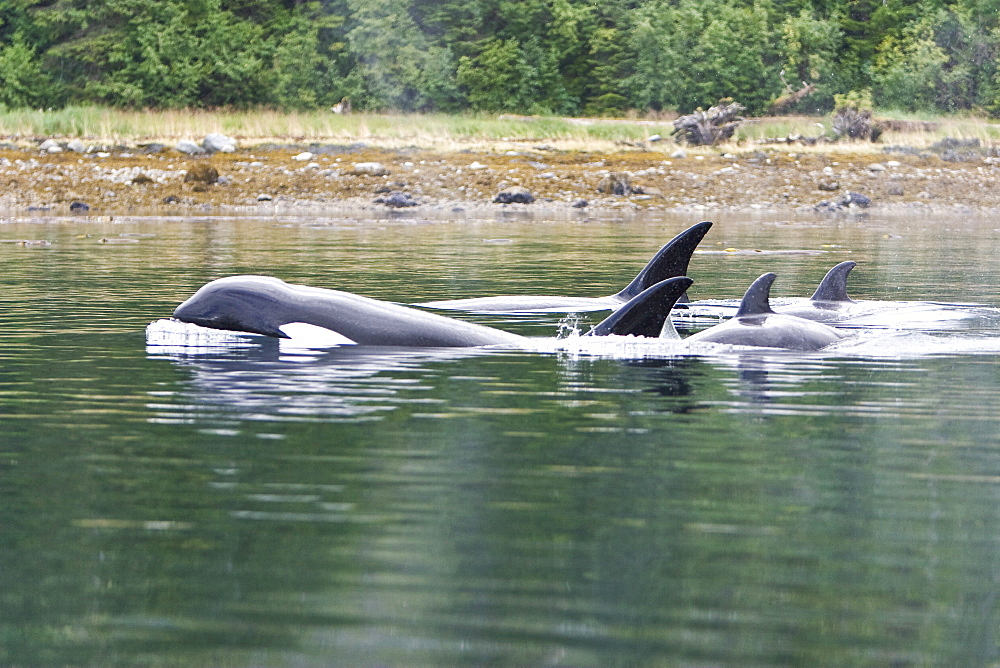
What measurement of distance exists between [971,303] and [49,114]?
44686 mm

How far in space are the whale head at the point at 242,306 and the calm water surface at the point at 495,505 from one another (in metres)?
0.40

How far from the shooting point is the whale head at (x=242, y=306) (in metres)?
12.7

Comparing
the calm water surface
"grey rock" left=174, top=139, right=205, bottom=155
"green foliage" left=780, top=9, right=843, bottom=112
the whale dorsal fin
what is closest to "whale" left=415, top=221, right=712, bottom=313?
the whale dorsal fin

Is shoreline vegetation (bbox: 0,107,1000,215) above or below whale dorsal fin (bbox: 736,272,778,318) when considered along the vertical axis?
above

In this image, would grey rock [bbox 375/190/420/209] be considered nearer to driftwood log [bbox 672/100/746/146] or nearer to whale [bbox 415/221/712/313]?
driftwood log [bbox 672/100/746/146]

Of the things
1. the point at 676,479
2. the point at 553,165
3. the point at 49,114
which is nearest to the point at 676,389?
the point at 676,479

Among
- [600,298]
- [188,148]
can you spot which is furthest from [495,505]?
[188,148]

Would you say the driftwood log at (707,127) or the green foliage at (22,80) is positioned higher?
the green foliage at (22,80)

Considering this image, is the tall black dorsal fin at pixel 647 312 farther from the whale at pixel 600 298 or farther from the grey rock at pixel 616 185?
the grey rock at pixel 616 185

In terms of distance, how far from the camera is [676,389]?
10.6 m

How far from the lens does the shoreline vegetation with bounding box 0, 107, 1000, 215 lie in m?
43.8

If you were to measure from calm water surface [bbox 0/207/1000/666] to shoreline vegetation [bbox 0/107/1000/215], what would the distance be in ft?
98.7

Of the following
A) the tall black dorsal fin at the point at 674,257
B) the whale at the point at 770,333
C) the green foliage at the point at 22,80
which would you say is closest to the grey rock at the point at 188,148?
the green foliage at the point at 22,80

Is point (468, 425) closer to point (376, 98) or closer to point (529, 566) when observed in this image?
point (529, 566)
